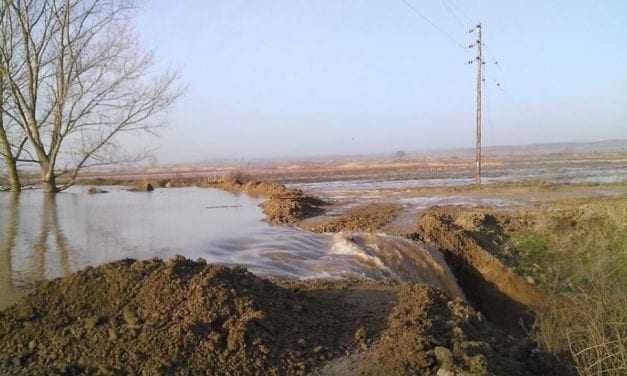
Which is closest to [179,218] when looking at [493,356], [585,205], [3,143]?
[3,143]

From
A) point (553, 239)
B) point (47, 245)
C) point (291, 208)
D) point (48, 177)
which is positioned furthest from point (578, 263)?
point (48, 177)

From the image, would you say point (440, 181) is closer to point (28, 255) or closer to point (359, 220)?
point (359, 220)

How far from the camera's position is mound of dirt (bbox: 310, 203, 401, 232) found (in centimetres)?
1248

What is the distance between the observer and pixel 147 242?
9430 mm

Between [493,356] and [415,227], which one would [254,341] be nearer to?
[493,356]

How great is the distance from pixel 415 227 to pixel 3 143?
41.8 feet

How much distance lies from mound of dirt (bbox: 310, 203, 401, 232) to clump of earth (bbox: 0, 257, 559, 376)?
271 inches

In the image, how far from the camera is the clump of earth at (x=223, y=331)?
3941mm

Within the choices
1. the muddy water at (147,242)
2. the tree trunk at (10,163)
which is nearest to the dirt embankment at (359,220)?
the muddy water at (147,242)

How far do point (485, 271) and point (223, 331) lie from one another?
8.44 meters

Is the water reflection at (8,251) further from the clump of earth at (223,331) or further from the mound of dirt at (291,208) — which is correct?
the mound of dirt at (291,208)

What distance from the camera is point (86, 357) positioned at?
13.0ft

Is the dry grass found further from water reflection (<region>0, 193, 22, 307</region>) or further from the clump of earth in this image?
water reflection (<region>0, 193, 22, 307</region>)

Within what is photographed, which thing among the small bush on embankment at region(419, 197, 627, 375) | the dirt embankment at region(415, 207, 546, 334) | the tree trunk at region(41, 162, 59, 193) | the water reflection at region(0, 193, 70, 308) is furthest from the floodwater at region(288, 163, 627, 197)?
the water reflection at region(0, 193, 70, 308)
